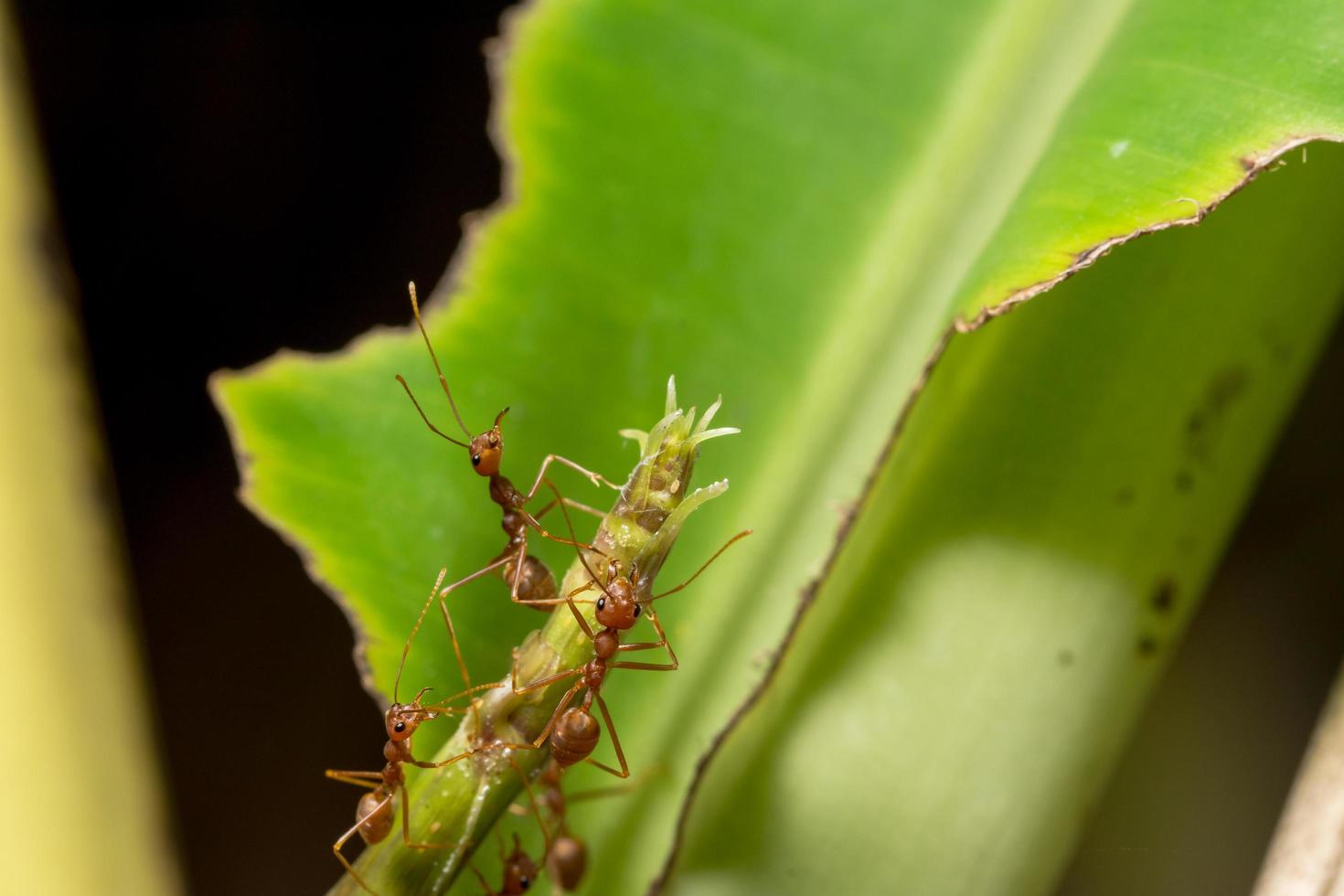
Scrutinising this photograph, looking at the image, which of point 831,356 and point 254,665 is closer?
point 831,356

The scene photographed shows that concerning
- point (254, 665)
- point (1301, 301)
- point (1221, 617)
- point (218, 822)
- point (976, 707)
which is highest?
point (1301, 301)

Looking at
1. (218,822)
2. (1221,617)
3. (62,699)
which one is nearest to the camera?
(62,699)

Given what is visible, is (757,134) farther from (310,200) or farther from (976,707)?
(310,200)

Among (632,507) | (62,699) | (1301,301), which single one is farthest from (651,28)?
(62,699)

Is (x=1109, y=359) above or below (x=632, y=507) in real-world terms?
above

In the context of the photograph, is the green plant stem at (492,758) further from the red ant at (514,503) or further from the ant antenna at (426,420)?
the ant antenna at (426,420)

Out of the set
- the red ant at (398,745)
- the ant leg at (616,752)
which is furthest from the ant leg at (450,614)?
the ant leg at (616,752)

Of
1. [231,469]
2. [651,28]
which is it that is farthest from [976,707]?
[231,469]

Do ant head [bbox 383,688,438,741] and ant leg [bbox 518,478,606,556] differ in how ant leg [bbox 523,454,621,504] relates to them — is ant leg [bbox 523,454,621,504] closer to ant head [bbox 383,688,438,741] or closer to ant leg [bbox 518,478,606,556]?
ant leg [bbox 518,478,606,556]

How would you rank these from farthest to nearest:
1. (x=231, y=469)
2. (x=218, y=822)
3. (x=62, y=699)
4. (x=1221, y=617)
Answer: (x=231, y=469)
(x=218, y=822)
(x=1221, y=617)
(x=62, y=699)
